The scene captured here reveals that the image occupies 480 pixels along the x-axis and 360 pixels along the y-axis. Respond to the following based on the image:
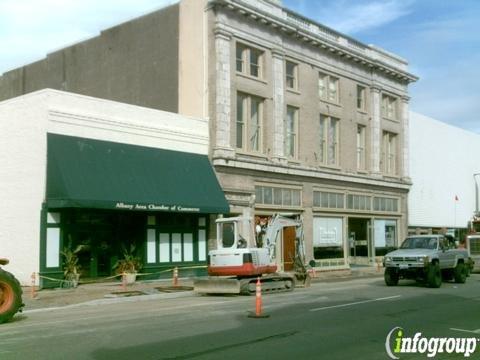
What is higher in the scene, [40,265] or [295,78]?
[295,78]

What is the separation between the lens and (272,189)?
104 ft

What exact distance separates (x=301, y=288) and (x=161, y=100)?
1234 centimetres

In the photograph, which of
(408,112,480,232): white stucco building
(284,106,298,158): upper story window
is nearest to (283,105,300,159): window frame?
(284,106,298,158): upper story window

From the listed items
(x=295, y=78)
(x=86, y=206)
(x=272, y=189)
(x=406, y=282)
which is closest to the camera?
(x=86, y=206)

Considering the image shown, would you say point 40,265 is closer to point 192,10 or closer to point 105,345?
point 105,345

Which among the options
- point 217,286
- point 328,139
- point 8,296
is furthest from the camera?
point 328,139

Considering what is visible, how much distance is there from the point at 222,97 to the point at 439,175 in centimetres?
2419

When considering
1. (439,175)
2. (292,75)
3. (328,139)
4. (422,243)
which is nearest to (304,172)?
(328,139)

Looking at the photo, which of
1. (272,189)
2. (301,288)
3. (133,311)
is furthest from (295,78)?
(133,311)

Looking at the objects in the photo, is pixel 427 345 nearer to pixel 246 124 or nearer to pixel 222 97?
pixel 222 97

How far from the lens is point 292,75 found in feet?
111

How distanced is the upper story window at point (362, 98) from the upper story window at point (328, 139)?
3.30 metres

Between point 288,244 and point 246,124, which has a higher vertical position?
point 246,124

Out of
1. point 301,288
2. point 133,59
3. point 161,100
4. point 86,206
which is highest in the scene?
point 133,59
